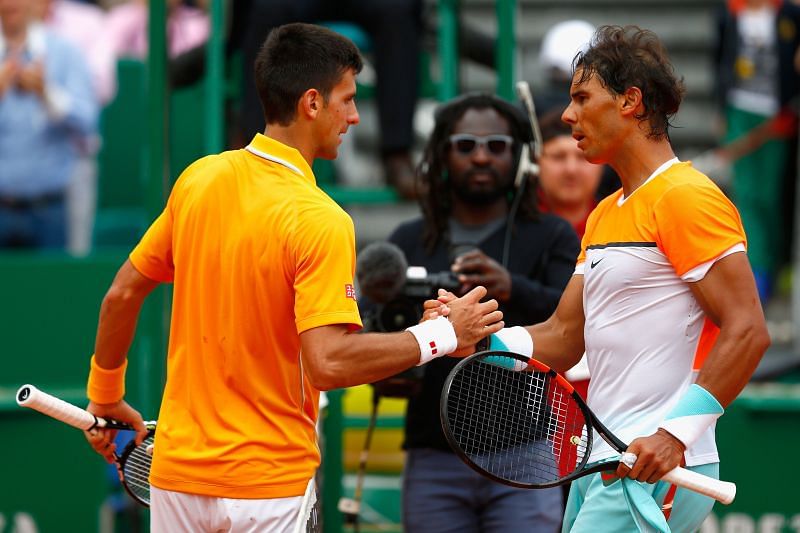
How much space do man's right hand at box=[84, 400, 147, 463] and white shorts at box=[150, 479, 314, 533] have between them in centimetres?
45

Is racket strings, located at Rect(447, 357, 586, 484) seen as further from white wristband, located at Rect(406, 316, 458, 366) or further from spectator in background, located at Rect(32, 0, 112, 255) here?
spectator in background, located at Rect(32, 0, 112, 255)

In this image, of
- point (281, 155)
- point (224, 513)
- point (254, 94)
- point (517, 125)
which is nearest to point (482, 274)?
point (517, 125)

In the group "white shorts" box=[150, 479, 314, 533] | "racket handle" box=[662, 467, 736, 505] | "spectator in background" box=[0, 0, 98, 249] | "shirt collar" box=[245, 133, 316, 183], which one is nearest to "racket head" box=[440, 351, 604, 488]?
"racket handle" box=[662, 467, 736, 505]

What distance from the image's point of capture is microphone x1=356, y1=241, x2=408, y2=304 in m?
4.68

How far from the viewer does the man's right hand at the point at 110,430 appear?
4215mm

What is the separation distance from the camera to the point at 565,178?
5.72m

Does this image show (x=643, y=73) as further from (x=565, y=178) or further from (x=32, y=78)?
(x=32, y=78)

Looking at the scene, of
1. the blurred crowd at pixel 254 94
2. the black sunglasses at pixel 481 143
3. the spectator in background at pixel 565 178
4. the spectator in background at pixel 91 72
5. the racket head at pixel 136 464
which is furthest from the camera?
the spectator in background at pixel 91 72

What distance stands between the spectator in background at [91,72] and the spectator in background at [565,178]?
11.7 ft

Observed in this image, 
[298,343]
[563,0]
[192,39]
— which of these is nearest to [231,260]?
[298,343]

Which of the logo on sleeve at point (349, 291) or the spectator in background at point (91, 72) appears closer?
the logo on sleeve at point (349, 291)

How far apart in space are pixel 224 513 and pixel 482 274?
55.3 inches

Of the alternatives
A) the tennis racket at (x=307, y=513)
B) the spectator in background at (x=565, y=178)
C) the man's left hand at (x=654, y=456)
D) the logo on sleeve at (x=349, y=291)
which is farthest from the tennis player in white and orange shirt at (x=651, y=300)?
the spectator in background at (x=565, y=178)

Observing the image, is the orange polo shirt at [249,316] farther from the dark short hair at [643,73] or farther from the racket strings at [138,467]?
the dark short hair at [643,73]
